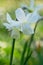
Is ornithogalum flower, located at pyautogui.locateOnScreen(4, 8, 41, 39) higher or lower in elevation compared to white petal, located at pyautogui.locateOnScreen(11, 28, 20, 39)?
higher

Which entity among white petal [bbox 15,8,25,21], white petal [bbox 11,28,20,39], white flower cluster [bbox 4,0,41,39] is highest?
white petal [bbox 15,8,25,21]

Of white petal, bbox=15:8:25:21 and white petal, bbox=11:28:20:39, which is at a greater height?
white petal, bbox=15:8:25:21

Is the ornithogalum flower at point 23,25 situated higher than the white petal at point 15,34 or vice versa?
the ornithogalum flower at point 23,25

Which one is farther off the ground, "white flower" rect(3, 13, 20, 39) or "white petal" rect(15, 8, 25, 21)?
"white petal" rect(15, 8, 25, 21)

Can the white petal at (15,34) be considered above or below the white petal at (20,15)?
below

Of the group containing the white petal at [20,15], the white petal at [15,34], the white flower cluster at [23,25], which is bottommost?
the white petal at [15,34]

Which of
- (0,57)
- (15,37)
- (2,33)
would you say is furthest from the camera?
(2,33)

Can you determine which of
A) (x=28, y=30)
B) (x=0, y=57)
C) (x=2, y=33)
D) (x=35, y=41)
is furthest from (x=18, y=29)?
(x=2, y=33)

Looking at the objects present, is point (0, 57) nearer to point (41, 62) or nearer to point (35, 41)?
point (41, 62)
